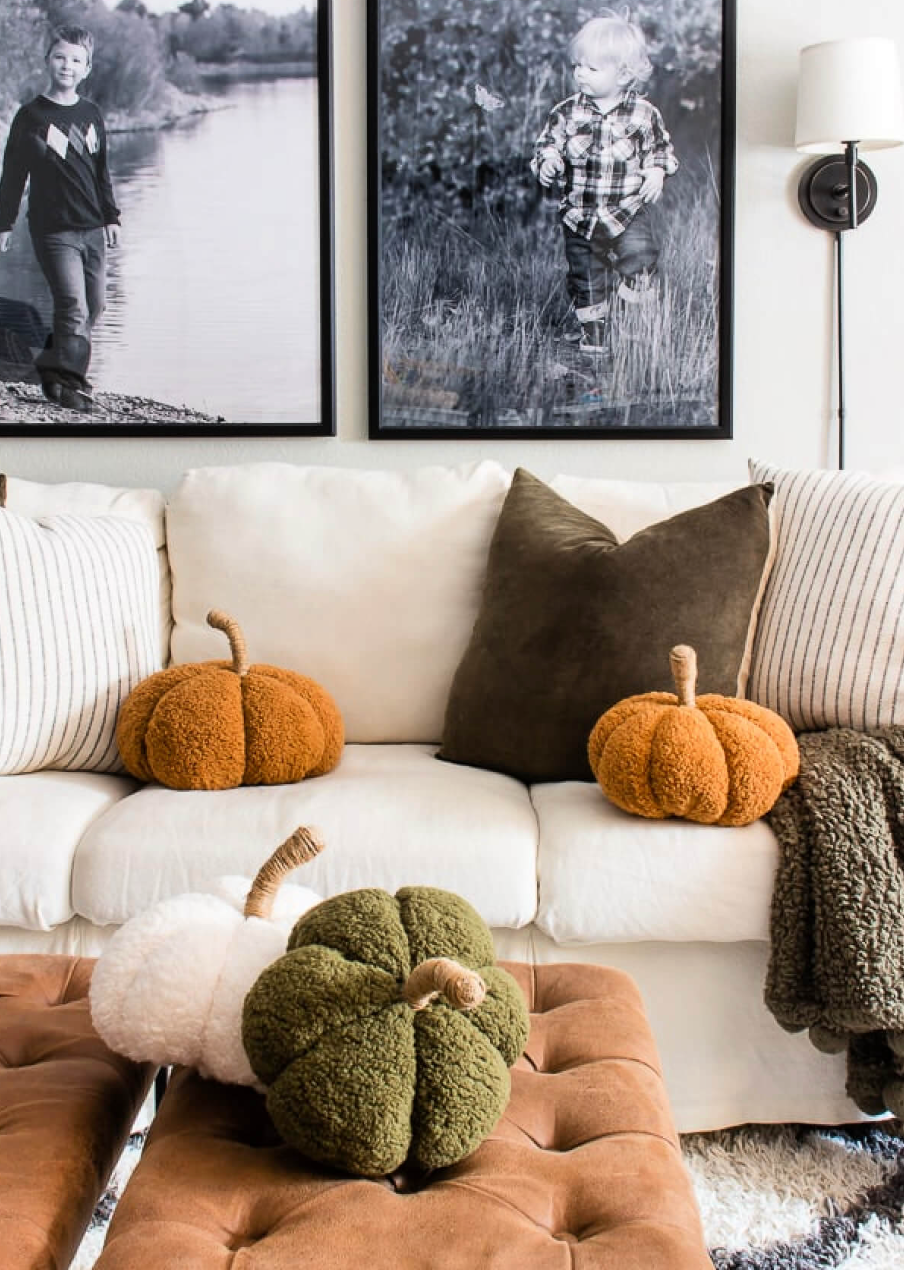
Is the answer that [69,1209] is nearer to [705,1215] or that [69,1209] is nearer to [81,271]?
[705,1215]

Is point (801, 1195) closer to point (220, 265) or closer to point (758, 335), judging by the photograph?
point (758, 335)

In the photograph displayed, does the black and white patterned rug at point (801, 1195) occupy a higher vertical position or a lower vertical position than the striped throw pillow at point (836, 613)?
lower

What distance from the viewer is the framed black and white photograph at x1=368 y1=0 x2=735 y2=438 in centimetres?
268

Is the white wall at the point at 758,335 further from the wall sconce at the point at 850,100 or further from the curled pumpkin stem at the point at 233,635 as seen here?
the curled pumpkin stem at the point at 233,635

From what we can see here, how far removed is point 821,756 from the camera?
193 centimetres

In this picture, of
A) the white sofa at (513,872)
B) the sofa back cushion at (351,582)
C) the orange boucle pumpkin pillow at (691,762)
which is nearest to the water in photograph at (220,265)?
the sofa back cushion at (351,582)

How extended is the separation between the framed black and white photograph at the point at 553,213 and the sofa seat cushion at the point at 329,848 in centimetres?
114

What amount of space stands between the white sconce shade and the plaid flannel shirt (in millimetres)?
316

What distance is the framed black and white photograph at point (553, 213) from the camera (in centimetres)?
268

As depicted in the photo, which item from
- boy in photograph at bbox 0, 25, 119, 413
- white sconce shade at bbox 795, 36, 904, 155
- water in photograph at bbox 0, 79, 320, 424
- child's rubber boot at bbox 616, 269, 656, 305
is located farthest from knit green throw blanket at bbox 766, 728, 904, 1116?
boy in photograph at bbox 0, 25, 119, 413

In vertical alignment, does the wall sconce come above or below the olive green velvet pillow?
above

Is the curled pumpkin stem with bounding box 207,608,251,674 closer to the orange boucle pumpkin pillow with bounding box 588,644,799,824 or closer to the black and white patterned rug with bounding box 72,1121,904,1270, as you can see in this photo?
the orange boucle pumpkin pillow with bounding box 588,644,799,824

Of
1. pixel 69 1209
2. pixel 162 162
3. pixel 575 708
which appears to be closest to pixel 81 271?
pixel 162 162

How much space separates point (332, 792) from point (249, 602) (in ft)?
1.91
